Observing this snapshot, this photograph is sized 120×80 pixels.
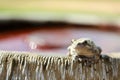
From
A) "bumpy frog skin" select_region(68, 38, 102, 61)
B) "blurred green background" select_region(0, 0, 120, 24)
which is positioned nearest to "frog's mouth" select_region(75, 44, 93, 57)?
"bumpy frog skin" select_region(68, 38, 102, 61)

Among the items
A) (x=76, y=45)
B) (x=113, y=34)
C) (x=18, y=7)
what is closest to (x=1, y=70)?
(x=76, y=45)

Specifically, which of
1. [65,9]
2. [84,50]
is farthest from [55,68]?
[65,9]

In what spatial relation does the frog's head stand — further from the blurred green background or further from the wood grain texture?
the blurred green background

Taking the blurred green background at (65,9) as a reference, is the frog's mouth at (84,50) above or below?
below

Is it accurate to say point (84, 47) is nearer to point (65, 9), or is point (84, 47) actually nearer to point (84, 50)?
point (84, 50)

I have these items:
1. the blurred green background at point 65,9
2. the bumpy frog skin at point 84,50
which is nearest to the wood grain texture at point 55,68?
the bumpy frog skin at point 84,50

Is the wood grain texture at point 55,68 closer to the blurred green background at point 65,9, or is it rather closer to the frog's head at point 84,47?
the frog's head at point 84,47

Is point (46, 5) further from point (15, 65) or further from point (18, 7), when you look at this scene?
point (15, 65)

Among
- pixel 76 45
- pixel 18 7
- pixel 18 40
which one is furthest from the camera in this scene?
pixel 18 7

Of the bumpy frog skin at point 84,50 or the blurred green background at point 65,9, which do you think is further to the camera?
the blurred green background at point 65,9
